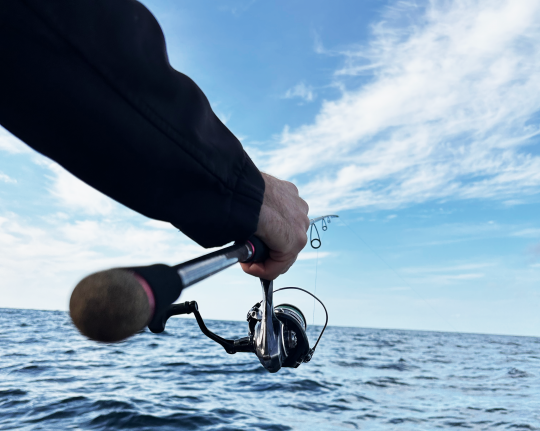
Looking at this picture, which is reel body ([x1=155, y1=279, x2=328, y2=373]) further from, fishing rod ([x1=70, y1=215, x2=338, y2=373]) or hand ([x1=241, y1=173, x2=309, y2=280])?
fishing rod ([x1=70, y1=215, x2=338, y2=373])

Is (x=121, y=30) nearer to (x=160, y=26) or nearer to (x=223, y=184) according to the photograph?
(x=160, y=26)

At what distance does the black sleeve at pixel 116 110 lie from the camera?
781 millimetres

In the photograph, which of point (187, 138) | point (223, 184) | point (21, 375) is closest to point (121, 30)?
point (187, 138)

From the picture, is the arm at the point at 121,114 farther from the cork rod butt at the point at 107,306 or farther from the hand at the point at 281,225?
the cork rod butt at the point at 107,306

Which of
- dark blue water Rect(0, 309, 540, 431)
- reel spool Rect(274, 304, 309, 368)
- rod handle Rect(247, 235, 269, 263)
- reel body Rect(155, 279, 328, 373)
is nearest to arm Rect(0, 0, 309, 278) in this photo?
rod handle Rect(247, 235, 269, 263)

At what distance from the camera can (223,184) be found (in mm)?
1071

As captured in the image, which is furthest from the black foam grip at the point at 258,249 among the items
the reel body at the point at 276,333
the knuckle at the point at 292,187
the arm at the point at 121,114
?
the reel body at the point at 276,333

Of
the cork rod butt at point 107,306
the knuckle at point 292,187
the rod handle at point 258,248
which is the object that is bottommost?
the cork rod butt at point 107,306

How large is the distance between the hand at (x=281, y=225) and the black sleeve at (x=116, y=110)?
19cm

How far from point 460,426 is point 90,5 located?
27.1ft

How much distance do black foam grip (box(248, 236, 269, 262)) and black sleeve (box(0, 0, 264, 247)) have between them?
187 mm

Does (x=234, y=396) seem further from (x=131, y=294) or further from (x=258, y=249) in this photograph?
(x=131, y=294)

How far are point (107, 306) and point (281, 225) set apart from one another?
2.67 ft

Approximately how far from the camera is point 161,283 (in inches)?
26.1
